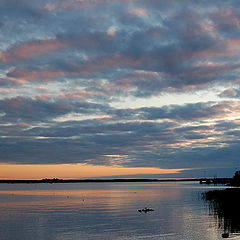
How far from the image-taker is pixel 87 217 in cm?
8169

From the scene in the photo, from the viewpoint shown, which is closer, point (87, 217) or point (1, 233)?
point (1, 233)

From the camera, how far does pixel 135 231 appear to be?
6116 centimetres

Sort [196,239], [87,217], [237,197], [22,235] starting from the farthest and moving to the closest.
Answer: [237,197] < [87,217] < [22,235] < [196,239]

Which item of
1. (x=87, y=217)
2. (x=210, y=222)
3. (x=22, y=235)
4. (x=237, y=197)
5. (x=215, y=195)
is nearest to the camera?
(x=22, y=235)

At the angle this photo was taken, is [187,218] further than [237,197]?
No

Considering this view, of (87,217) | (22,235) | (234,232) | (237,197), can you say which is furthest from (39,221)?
(237,197)

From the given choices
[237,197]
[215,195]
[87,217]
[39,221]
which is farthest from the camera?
[215,195]

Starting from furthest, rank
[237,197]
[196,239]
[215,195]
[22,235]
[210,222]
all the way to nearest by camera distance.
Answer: [215,195]
[237,197]
[210,222]
[22,235]
[196,239]

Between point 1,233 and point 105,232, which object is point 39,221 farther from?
point 105,232

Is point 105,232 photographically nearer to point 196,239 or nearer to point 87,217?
point 196,239

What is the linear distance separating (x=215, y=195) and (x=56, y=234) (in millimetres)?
74636

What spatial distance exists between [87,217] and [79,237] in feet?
84.6

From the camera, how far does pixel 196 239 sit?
53.3m

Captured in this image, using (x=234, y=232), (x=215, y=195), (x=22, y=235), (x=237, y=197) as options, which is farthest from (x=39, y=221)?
(x=215, y=195)
